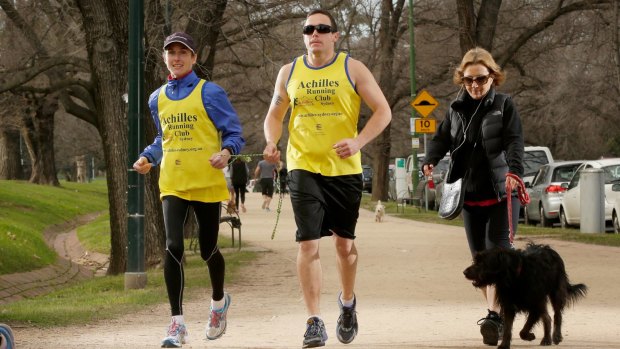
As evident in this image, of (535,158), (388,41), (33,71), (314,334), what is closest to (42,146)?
(388,41)

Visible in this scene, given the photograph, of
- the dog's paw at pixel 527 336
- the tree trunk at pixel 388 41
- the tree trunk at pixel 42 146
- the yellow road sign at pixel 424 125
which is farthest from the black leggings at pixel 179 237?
the tree trunk at pixel 42 146

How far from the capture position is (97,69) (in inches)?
610

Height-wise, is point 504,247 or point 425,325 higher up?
point 504,247

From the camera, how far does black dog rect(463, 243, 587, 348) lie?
7656 millimetres

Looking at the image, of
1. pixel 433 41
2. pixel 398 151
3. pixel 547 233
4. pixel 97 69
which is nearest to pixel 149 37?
pixel 97 69

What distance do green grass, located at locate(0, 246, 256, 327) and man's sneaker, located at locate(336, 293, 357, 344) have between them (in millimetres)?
3102

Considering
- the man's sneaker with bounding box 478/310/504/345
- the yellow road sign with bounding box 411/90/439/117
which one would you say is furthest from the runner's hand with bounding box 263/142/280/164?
the yellow road sign with bounding box 411/90/439/117

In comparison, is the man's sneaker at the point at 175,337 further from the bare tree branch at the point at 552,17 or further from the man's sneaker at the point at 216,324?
the bare tree branch at the point at 552,17

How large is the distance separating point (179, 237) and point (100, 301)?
4691mm

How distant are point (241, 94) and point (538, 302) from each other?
3273 centimetres

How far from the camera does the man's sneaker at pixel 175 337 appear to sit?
7.84m

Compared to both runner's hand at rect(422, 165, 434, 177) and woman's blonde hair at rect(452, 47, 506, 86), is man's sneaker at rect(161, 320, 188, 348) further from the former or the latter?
woman's blonde hair at rect(452, 47, 506, 86)

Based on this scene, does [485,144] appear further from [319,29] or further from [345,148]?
[319,29]

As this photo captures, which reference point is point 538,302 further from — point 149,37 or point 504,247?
point 149,37
